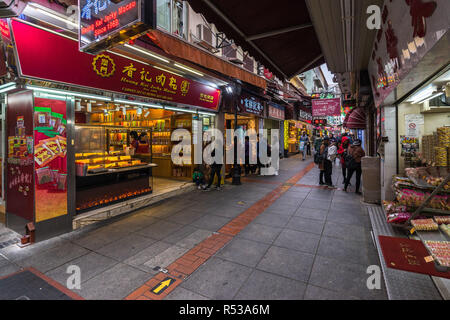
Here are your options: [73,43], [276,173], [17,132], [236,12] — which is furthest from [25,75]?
[276,173]

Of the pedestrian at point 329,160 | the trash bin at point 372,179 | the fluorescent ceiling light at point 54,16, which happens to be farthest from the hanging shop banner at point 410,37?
the fluorescent ceiling light at point 54,16

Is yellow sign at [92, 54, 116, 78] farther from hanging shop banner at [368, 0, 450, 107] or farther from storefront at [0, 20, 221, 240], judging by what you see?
hanging shop banner at [368, 0, 450, 107]

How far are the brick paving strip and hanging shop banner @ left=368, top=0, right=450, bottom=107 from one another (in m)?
4.12

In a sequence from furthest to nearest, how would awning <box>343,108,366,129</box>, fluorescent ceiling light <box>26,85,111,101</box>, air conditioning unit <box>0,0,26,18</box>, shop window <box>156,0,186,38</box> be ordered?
awning <box>343,108,366,129</box>
shop window <box>156,0,186,38</box>
fluorescent ceiling light <box>26,85,111,101</box>
air conditioning unit <box>0,0,26,18</box>

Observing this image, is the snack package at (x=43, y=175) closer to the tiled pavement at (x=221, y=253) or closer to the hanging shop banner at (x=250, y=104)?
the tiled pavement at (x=221, y=253)

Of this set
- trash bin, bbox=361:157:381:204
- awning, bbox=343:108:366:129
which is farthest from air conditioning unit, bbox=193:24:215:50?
awning, bbox=343:108:366:129

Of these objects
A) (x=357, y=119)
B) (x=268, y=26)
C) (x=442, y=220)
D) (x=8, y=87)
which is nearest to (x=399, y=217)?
(x=442, y=220)

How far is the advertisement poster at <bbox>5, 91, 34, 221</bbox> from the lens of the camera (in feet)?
15.3

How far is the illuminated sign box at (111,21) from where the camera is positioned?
3359 mm

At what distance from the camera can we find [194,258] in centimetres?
392

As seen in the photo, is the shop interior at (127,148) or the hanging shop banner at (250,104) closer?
the shop interior at (127,148)

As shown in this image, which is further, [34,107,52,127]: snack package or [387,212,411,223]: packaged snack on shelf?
[34,107,52,127]: snack package

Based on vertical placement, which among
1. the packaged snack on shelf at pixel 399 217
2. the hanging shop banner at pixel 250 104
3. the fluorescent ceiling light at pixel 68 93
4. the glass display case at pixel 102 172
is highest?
the hanging shop banner at pixel 250 104
